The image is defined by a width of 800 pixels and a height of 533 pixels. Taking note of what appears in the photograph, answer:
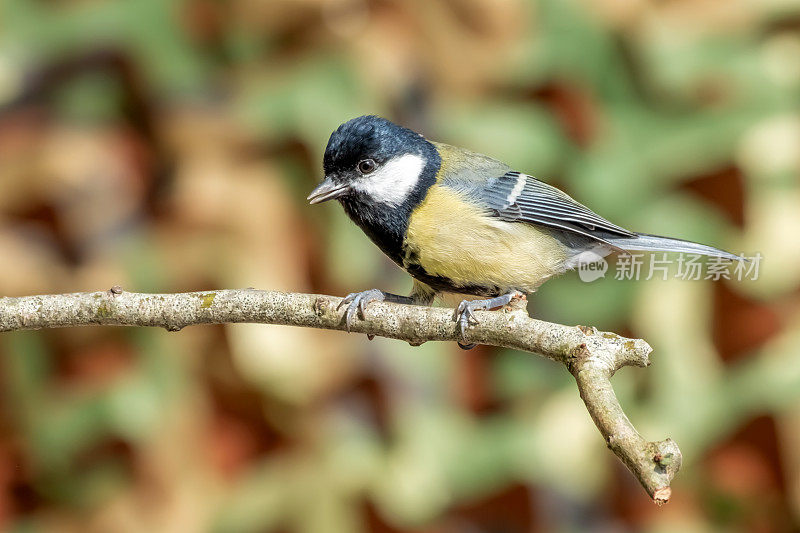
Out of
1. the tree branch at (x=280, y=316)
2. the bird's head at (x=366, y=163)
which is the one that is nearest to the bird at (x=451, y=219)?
the bird's head at (x=366, y=163)

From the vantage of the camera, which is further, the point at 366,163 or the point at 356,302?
the point at 366,163

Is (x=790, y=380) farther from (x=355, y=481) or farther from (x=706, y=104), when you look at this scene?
(x=355, y=481)

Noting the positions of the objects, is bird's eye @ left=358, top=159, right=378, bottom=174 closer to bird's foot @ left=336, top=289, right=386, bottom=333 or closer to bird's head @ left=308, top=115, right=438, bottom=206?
bird's head @ left=308, top=115, right=438, bottom=206

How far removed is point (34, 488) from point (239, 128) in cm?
89

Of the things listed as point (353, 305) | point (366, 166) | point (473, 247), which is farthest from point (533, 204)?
point (353, 305)

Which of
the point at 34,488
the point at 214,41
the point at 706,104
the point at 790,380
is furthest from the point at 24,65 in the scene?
the point at 790,380

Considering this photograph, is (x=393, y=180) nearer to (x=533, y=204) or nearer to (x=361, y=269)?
(x=533, y=204)

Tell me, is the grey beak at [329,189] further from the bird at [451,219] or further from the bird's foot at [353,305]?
the bird's foot at [353,305]

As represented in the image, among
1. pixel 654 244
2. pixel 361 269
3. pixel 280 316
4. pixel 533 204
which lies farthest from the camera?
pixel 361 269

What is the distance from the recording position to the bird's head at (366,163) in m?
0.87

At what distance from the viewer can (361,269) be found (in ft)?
4.74

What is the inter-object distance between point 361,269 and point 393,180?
55cm

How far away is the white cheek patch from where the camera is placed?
2.91ft
